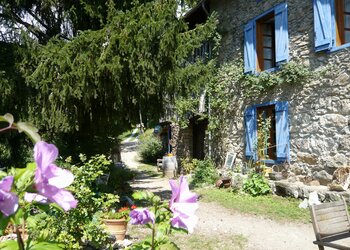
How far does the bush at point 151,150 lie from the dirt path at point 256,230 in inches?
505

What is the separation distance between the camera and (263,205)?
7.62 meters

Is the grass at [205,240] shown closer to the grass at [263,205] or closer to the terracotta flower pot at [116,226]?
the terracotta flower pot at [116,226]

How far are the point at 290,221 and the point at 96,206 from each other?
12.7 ft

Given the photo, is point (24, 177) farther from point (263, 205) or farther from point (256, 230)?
point (263, 205)

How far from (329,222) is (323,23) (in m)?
5.80

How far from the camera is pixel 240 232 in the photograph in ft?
19.3

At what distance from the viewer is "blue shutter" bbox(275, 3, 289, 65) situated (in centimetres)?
884

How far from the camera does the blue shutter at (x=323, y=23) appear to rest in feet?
25.2

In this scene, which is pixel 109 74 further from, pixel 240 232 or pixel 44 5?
pixel 240 232

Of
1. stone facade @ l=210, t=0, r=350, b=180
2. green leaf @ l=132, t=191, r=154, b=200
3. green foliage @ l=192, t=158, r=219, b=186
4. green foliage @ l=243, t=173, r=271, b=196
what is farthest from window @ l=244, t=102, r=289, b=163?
green leaf @ l=132, t=191, r=154, b=200

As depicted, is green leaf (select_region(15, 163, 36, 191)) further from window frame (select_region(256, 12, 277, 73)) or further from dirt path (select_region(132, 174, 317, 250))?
window frame (select_region(256, 12, 277, 73))

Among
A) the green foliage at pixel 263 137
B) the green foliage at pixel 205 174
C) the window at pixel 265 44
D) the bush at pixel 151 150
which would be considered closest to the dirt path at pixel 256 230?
the green foliage at pixel 263 137

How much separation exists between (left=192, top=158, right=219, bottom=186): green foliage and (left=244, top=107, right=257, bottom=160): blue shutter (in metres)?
1.28

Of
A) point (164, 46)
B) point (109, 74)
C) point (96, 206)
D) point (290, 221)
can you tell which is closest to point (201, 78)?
point (164, 46)
